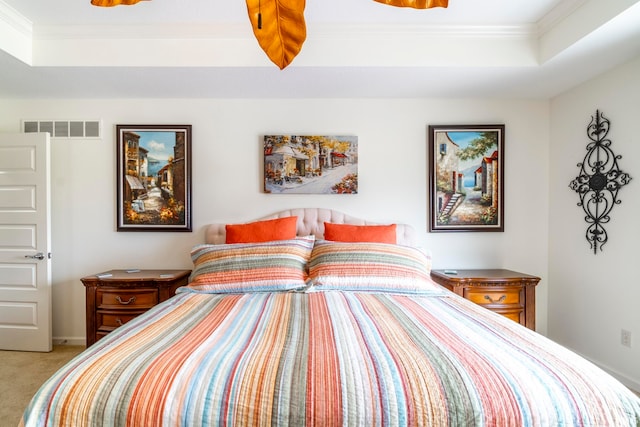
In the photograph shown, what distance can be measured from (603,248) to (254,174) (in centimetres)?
281

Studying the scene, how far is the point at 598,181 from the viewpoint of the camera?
2.45 meters

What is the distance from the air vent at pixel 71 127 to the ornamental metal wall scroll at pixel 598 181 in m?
4.09

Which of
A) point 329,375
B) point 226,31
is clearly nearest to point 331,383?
point 329,375

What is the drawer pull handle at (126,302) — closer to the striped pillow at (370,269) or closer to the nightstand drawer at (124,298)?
the nightstand drawer at (124,298)

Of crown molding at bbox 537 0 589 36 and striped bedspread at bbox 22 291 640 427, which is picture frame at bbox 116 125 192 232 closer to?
striped bedspread at bbox 22 291 640 427

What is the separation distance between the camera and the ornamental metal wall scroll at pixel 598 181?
236cm

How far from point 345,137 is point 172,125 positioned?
60.4 inches

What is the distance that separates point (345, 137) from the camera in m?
2.90

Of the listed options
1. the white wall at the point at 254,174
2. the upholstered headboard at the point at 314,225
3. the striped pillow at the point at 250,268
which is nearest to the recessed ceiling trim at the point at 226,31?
the white wall at the point at 254,174

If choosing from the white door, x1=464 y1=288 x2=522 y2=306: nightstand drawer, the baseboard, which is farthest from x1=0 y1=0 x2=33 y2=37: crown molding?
x1=464 y1=288 x2=522 y2=306: nightstand drawer

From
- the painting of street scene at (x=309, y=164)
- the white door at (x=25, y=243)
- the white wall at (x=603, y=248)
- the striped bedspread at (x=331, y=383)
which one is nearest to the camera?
the striped bedspread at (x=331, y=383)

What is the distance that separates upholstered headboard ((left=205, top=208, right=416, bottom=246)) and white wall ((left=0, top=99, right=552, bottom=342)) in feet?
0.28

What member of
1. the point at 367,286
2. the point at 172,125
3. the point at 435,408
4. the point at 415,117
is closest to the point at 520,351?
the point at 435,408

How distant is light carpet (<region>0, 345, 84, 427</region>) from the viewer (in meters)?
1.99
